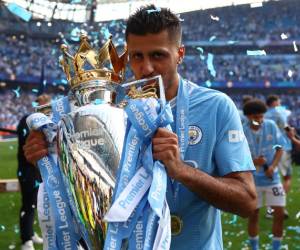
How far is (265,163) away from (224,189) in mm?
4909

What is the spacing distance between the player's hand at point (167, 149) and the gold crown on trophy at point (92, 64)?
0.37 meters

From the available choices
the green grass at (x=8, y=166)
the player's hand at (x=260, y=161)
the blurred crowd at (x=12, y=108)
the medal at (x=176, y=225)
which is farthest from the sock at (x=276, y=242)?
the blurred crowd at (x=12, y=108)

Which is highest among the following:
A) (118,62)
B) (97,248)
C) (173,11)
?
(173,11)

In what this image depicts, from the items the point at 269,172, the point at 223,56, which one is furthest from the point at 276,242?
the point at 223,56

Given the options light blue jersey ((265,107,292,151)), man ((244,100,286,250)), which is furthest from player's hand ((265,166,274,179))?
light blue jersey ((265,107,292,151))

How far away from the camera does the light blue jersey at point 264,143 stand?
656cm

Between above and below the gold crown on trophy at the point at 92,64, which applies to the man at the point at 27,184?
below

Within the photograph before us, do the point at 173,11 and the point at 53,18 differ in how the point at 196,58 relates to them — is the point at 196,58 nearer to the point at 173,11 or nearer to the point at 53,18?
the point at 53,18

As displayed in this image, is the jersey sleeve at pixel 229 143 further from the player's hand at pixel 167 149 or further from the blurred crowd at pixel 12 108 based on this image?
the blurred crowd at pixel 12 108

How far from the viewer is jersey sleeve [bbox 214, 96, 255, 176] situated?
180 centimetres

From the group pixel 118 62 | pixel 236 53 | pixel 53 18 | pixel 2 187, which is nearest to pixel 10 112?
pixel 53 18

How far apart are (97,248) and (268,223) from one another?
6.83 meters

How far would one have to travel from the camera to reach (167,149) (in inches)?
59.0

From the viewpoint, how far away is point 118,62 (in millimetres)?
1929
